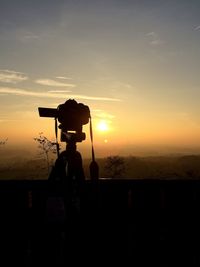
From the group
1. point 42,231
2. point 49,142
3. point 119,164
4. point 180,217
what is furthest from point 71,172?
point 119,164

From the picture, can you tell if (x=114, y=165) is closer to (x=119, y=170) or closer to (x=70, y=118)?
(x=119, y=170)

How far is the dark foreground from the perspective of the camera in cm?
445

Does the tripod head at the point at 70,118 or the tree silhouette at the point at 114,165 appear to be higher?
the tripod head at the point at 70,118

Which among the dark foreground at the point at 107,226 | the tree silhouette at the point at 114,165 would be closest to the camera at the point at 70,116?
the dark foreground at the point at 107,226

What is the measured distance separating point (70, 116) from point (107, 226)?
1.58 m

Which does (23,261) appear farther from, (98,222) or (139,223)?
(139,223)

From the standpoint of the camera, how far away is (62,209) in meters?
4.20

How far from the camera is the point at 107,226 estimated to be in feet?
15.0

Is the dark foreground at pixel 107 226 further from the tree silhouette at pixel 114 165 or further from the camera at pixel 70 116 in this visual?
the tree silhouette at pixel 114 165

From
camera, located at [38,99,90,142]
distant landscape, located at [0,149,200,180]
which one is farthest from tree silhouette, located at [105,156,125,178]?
camera, located at [38,99,90,142]

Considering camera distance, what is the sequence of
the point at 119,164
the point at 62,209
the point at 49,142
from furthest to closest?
the point at 119,164
the point at 49,142
the point at 62,209

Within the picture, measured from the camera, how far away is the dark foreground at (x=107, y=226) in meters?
4.45

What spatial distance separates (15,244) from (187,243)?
92.8 inches

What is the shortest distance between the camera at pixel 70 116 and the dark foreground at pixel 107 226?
0.72 meters
